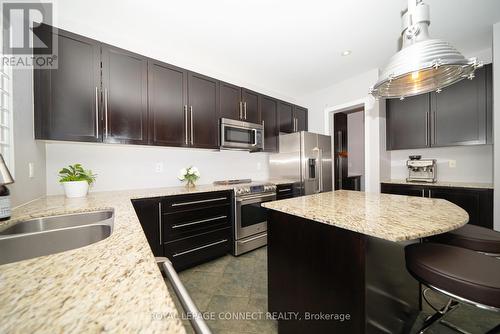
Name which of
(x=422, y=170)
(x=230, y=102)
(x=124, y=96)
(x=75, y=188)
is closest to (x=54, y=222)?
(x=75, y=188)

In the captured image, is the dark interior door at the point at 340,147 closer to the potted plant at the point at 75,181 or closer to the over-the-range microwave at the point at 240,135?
the over-the-range microwave at the point at 240,135

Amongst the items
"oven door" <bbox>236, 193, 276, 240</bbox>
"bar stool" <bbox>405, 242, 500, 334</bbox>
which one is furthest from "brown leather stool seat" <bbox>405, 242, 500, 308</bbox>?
"oven door" <bbox>236, 193, 276, 240</bbox>

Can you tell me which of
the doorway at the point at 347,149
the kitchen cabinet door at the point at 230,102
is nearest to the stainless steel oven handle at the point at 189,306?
the kitchen cabinet door at the point at 230,102

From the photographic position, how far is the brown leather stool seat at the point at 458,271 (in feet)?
2.48

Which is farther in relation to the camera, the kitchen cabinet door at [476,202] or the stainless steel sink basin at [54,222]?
the kitchen cabinet door at [476,202]

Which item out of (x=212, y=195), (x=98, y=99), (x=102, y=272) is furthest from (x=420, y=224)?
(x=98, y=99)

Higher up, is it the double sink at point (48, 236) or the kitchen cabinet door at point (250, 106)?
the kitchen cabinet door at point (250, 106)

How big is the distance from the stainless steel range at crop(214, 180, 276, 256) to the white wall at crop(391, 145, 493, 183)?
2.59m

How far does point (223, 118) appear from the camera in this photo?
104 inches

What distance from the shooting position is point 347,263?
3.14 ft

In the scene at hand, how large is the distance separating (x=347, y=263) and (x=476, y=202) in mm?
2529

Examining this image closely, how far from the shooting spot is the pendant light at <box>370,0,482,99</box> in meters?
1.03

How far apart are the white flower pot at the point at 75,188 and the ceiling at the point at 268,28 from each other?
5.27 feet

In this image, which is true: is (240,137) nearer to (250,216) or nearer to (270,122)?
(270,122)
